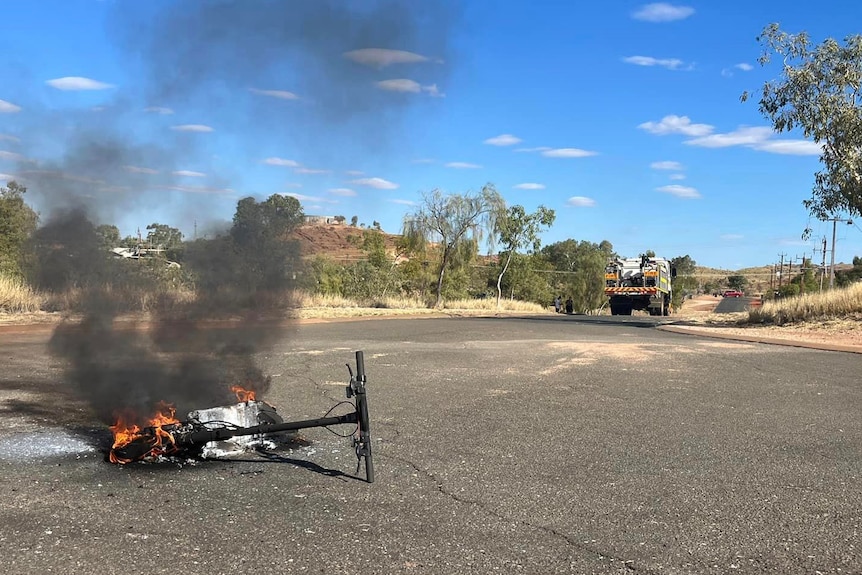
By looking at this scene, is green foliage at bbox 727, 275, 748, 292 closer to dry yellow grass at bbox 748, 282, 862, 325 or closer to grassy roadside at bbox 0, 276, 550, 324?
grassy roadside at bbox 0, 276, 550, 324

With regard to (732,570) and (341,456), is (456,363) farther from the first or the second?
(732,570)

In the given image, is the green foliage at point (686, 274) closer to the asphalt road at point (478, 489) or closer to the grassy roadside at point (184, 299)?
the grassy roadside at point (184, 299)

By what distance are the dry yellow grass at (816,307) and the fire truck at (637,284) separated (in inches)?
587

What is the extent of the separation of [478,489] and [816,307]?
1974cm

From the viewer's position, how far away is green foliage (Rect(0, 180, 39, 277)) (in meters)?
8.10

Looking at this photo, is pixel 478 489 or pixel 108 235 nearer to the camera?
pixel 478 489

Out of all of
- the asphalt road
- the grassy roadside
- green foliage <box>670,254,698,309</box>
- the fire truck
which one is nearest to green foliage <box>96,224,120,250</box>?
the grassy roadside

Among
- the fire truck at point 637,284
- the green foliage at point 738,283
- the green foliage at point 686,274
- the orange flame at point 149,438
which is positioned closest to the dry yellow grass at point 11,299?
the orange flame at point 149,438

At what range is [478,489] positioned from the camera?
489cm

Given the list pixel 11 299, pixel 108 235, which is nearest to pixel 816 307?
pixel 108 235

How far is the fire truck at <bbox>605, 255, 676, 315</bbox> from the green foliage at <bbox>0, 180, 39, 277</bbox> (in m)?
29.9

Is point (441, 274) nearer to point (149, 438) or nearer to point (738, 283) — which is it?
point (149, 438)

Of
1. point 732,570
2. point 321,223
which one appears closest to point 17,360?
point 321,223

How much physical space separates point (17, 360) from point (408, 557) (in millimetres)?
10411
